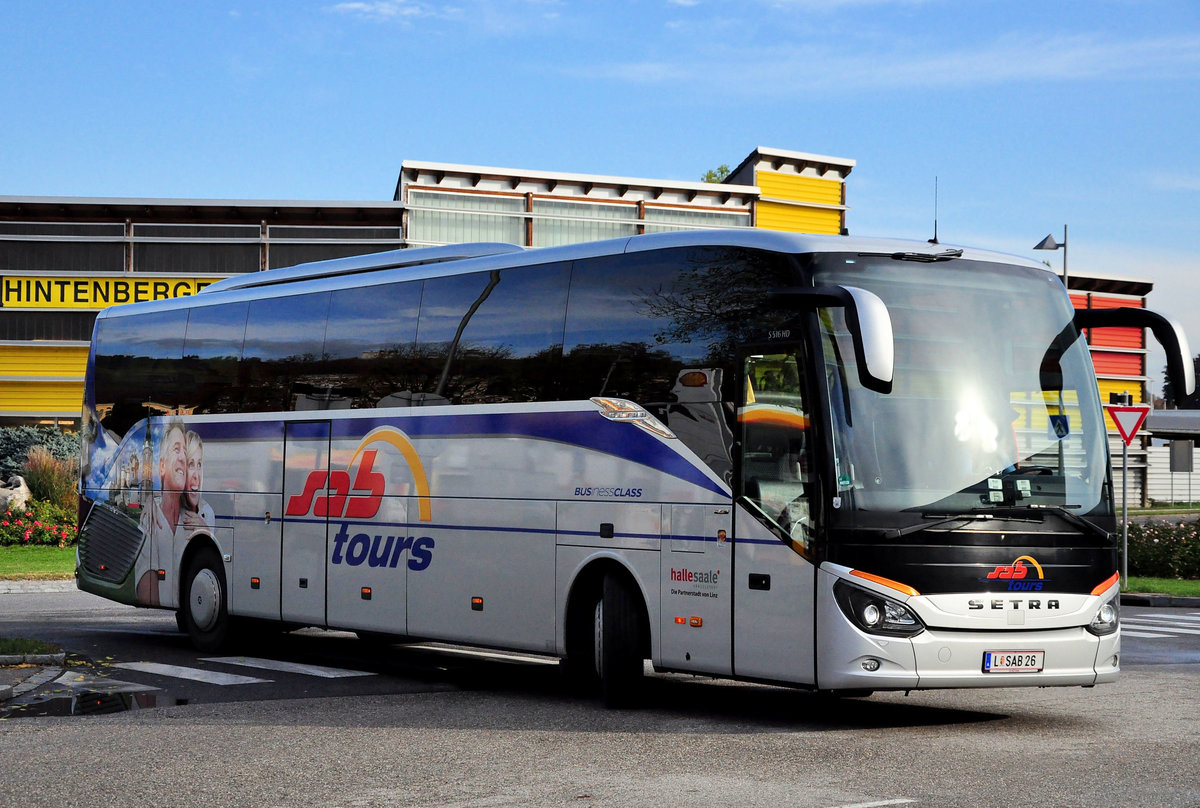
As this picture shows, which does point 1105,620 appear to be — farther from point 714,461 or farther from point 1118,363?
point 1118,363

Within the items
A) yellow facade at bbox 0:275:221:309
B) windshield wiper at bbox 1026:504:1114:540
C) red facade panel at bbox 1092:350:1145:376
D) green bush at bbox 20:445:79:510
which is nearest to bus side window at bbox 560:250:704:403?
windshield wiper at bbox 1026:504:1114:540

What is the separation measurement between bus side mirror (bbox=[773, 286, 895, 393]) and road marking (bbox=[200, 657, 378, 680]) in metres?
6.71

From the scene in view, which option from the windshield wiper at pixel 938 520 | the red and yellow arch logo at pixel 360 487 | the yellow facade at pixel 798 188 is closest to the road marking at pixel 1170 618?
the windshield wiper at pixel 938 520

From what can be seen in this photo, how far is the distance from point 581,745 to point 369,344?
19.6 ft

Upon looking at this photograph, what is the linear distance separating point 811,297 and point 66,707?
6.55m

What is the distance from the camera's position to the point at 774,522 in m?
10.5

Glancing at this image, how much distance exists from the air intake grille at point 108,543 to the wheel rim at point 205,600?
4.51 feet

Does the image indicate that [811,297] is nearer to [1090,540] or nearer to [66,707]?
[1090,540]

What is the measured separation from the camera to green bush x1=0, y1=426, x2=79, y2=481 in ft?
119

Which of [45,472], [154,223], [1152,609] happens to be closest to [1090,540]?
[1152,609]

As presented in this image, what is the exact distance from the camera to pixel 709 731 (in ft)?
34.4

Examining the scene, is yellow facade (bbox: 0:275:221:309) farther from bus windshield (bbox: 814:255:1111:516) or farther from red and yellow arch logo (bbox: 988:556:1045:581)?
red and yellow arch logo (bbox: 988:556:1045:581)

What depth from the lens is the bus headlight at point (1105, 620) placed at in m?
10.7

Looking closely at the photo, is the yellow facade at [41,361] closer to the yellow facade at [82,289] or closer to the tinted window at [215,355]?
the yellow facade at [82,289]
